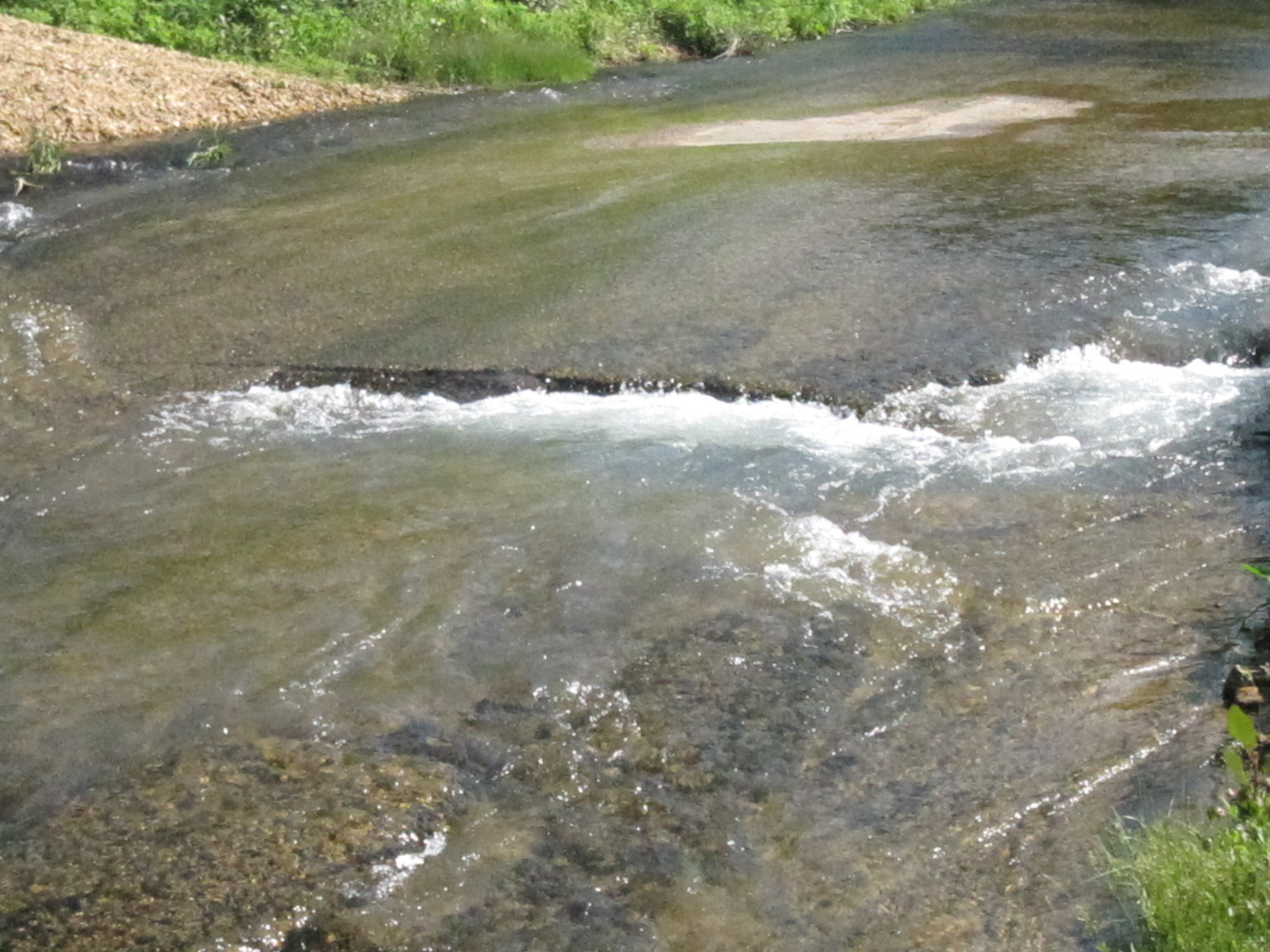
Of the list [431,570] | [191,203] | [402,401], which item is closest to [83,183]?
[191,203]

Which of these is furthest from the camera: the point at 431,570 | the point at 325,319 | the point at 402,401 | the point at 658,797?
the point at 325,319

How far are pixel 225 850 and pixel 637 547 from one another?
217cm

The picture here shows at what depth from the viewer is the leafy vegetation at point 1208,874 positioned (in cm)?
322

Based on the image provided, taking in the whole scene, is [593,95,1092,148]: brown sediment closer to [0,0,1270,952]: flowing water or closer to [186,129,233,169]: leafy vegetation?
[0,0,1270,952]: flowing water

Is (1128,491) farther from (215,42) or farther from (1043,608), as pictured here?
(215,42)

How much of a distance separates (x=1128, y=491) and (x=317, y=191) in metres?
7.31

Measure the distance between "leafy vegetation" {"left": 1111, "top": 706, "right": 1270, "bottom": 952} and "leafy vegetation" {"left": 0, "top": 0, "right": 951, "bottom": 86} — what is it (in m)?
14.3

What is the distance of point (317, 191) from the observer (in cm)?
1112

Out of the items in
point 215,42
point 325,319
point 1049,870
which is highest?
point 215,42

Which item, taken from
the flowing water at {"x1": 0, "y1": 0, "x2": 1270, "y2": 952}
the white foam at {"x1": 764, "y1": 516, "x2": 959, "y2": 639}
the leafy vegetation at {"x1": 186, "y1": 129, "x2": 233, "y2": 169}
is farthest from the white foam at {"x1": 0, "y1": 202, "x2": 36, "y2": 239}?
the white foam at {"x1": 764, "y1": 516, "x2": 959, "y2": 639}

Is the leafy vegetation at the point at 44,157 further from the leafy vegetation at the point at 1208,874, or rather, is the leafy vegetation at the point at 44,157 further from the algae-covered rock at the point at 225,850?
the leafy vegetation at the point at 1208,874

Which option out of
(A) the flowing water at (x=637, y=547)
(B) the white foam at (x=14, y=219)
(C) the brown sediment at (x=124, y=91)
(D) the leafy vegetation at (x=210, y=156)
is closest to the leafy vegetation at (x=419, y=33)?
(C) the brown sediment at (x=124, y=91)

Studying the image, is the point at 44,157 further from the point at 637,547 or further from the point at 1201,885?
the point at 1201,885

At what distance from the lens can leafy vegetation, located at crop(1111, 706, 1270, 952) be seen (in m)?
3.22
